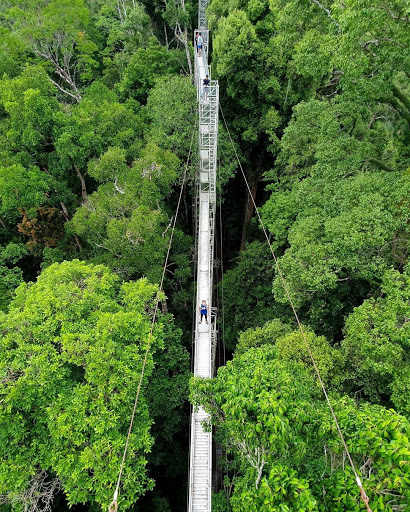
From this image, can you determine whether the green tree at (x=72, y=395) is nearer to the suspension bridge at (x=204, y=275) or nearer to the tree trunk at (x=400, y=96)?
the suspension bridge at (x=204, y=275)

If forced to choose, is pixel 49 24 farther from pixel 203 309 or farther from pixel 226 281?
pixel 203 309

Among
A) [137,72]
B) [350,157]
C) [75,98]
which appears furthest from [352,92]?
[75,98]

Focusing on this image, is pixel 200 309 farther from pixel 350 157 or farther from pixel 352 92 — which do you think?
pixel 352 92

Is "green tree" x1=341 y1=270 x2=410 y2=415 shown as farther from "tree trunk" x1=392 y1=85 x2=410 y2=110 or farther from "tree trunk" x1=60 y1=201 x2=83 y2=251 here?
"tree trunk" x1=60 y1=201 x2=83 y2=251

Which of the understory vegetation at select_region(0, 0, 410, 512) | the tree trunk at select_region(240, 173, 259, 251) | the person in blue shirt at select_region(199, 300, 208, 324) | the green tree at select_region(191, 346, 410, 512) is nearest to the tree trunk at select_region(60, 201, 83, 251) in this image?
the understory vegetation at select_region(0, 0, 410, 512)

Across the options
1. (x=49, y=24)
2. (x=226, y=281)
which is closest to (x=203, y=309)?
(x=226, y=281)

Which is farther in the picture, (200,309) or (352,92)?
(200,309)

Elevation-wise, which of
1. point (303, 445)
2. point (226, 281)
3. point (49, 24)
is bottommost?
point (226, 281)
